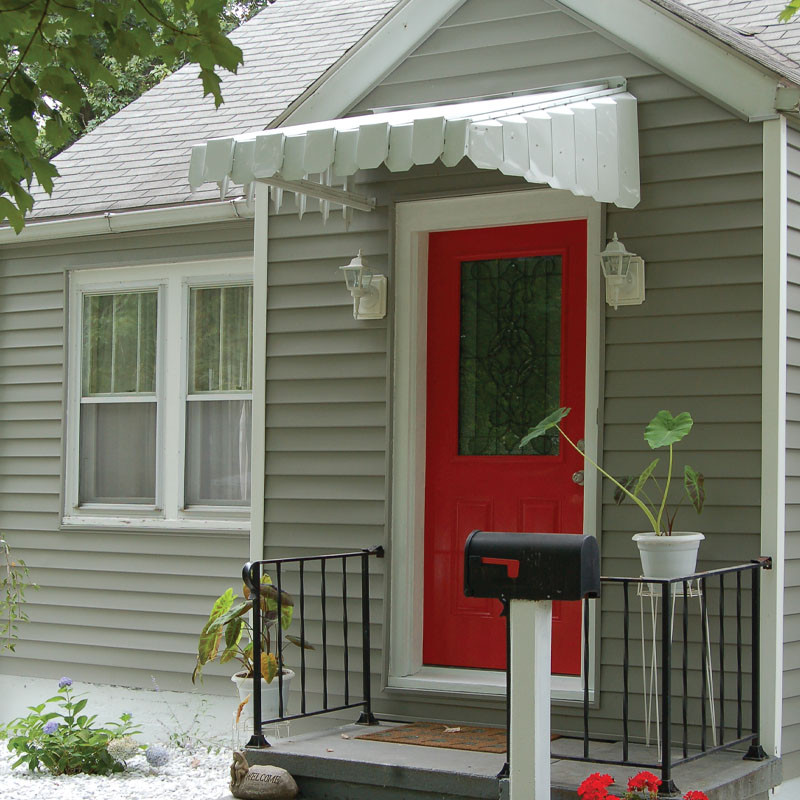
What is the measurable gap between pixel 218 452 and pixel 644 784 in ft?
12.9

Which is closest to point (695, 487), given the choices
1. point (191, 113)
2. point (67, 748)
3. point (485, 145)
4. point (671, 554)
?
point (671, 554)

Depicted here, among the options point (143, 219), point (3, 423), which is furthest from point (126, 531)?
point (143, 219)

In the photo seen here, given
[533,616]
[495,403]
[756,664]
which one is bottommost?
[756,664]

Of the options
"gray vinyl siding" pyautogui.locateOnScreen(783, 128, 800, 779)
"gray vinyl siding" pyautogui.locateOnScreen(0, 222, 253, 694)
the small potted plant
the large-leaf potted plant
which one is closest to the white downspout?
the small potted plant

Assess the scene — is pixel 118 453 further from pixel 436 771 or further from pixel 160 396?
pixel 436 771

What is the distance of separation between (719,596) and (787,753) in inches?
28.8

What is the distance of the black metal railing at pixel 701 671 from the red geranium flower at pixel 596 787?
42 centimetres

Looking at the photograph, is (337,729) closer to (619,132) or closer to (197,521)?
(197,521)

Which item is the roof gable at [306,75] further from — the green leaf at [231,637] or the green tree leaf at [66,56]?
the green leaf at [231,637]

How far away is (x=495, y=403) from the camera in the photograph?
6.01 m

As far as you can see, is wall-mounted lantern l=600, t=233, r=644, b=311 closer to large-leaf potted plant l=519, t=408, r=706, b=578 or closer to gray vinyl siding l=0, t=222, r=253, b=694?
large-leaf potted plant l=519, t=408, r=706, b=578

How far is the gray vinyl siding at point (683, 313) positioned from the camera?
17.2 ft

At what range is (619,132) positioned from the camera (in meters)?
5.34

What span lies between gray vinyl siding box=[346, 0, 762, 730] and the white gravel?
1444 millimetres
